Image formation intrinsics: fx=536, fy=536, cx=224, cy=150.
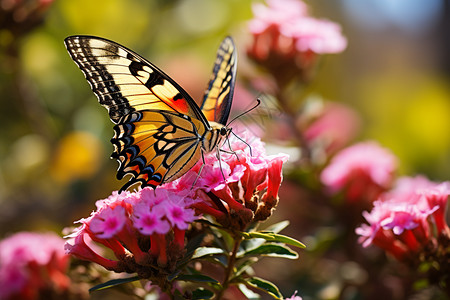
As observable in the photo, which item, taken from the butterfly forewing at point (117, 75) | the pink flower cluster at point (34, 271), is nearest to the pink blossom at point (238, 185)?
the butterfly forewing at point (117, 75)

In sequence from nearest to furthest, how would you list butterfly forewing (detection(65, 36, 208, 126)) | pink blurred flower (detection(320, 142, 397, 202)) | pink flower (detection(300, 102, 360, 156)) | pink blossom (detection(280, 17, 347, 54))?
1. butterfly forewing (detection(65, 36, 208, 126))
2. pink blurred flower (detection(320, 142, 397, 202))
3. pink blossom (detection(280, 17, 347, 54))
4. pink flower (detection(300, 102, 360, 156))

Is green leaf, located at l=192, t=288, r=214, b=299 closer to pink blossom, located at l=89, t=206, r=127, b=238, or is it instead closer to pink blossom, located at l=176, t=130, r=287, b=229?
pink blossom, located at l=176, t=130, r=287, b=229

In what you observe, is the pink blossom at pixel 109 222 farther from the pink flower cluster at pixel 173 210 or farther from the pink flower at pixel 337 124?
the pink flower at pixel 337 124

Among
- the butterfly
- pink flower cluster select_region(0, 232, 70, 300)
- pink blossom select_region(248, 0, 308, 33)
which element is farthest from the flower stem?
pink blossom select_region(248, 0, 308, 33)

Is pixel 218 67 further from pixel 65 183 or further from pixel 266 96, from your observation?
pixel 65 183

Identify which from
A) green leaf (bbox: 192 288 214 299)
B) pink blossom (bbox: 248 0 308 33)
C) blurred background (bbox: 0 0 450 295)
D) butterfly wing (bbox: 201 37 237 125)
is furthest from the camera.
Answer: blurred background (bbox: 0 0 450 295)

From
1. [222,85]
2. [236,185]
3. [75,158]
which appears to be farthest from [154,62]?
[236,185]
